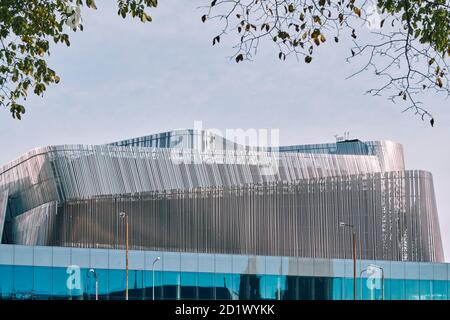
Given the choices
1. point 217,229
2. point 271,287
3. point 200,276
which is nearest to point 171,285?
point 200,276

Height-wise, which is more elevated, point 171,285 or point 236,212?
point 236,212

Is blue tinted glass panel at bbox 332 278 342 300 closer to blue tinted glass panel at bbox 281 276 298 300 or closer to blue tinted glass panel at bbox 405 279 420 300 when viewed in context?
blue tinted glass panel at bbox 281 276 298 300

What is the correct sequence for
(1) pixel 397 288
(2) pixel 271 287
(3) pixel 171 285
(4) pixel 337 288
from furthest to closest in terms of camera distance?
1. (1) pixel 397 288
2. (4) pixel 337 288
3. (2) pixel 271 287
4. (3) pixel 171 285

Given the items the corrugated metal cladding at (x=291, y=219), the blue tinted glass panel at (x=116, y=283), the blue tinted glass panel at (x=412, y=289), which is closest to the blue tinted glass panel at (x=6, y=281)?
the blue tinted glass panel at (x=116, y=283)

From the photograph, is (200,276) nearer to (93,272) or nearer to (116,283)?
(116,283)

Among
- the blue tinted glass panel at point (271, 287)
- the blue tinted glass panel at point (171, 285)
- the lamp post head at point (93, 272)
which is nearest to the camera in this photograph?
the lamp post head at point (93, 272)

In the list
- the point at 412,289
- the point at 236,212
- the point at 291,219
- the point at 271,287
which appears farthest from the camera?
the point at 236,212

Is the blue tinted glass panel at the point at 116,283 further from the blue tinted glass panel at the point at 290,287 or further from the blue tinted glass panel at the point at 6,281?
the blue tinted glass panel at the point at 290,287

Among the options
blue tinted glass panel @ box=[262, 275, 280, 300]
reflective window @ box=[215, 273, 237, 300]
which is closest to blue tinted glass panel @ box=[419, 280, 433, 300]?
blue tinted glass panel @ box=[262, 275, 280, 300]

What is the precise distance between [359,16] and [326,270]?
59.5 meters

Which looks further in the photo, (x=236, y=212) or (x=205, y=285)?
(x=236, y=212)

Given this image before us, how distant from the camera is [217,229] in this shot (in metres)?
80.9

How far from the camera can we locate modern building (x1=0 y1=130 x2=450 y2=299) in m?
73.4

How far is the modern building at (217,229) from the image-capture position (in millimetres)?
73375
